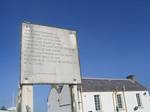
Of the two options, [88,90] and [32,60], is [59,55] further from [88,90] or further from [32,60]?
[88,90]

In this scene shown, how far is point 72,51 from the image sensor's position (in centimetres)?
854

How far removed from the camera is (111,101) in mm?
26516

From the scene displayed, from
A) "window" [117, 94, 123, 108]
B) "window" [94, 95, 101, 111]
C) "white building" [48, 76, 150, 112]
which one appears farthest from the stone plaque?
"window" [117, 94, 123, 108]

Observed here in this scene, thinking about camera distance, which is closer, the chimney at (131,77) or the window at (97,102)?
the window at (97,102)

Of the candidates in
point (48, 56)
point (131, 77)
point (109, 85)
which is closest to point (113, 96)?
point (109, 85)

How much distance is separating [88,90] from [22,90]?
19.1 meters

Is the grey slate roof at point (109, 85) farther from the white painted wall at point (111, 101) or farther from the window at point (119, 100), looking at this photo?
the window at point (119, 100)

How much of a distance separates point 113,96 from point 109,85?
7.44 ft

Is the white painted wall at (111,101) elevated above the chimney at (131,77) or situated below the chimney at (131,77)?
below

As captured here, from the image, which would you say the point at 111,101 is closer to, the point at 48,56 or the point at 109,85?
the point at 109,85

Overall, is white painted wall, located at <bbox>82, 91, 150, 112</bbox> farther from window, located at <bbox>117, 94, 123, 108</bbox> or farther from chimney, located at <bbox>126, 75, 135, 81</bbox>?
chimney, located at <bbox>126, 75, 135, 81</bbox>

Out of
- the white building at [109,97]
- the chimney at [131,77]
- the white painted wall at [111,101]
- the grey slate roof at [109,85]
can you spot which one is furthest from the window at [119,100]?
the chimney at [131,77]

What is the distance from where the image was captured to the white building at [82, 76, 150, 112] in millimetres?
25359

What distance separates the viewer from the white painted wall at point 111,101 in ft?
81.9
